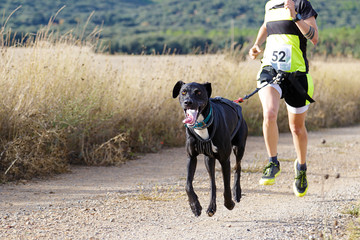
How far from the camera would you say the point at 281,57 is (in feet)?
18.5

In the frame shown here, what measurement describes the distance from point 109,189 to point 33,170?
1.16 meters

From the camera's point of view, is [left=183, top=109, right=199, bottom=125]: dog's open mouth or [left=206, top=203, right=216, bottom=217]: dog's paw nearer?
[left=183, top=109, right=199, bottom=125]: dog's open mouth

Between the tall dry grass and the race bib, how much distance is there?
3199mm

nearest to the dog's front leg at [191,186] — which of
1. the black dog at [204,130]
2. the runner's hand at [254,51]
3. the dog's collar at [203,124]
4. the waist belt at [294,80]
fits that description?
the black dog at [204,130]

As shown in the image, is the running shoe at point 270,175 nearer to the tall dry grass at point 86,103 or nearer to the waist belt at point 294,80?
the waist belt at point 294,80

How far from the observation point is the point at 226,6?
197 feet

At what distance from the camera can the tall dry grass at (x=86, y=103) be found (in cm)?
746

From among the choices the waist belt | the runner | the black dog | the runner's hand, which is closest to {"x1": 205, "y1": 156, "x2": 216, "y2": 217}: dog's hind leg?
the black dog

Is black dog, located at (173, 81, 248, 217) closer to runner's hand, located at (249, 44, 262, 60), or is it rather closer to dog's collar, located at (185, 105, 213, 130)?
dog's collar, located at (185, 105, 213, 130)

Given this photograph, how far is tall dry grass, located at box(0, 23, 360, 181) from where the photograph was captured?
7.46 metres

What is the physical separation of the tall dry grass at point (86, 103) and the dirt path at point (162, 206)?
1.38 ft

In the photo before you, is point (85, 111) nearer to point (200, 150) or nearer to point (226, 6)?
point (200, 150)

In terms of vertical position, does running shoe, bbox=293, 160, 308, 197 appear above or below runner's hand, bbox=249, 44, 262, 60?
below

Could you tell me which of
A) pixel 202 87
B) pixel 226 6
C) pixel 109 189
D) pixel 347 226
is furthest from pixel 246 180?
pixel 226 6
